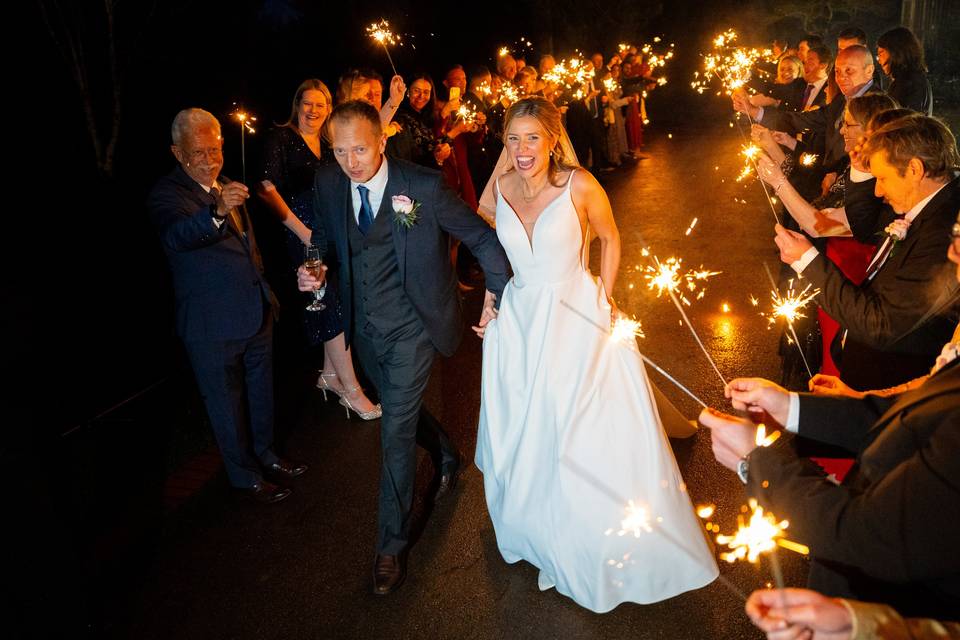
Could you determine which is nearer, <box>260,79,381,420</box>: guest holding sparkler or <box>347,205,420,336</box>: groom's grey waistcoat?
<box>347,205,420,336</box>: groom's grey waistcoat

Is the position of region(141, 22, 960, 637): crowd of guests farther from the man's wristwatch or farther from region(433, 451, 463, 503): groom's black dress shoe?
region(433, 451, 463, 503): groom's black dress shoe

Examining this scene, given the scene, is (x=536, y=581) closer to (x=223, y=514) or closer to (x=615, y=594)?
(x=615, y=594)

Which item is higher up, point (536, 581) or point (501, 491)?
point (501, 491)

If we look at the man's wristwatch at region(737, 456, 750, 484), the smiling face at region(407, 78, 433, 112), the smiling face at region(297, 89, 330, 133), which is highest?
the smiling face at region(407, 78, 433, 112)

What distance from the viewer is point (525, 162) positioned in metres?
3.63

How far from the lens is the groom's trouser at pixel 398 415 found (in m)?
3.56

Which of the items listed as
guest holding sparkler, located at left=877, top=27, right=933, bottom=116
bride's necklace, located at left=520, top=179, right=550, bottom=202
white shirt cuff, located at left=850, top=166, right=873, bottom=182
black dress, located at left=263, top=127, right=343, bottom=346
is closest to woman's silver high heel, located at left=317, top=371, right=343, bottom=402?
black dress, located at left=263, top=127, right=343, bottom=346

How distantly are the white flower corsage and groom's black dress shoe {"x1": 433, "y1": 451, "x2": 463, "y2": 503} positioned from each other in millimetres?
1771

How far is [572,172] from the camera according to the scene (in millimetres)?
3734

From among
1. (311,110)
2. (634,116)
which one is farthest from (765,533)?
(634,116)

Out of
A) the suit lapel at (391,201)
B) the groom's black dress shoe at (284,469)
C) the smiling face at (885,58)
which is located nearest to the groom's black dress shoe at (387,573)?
the groom's black dress shoe at (284,469)

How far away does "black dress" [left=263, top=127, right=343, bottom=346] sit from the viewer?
529 centimetres

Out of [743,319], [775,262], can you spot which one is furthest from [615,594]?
[775,262]

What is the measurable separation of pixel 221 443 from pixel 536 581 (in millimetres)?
2414
